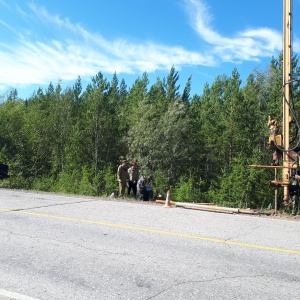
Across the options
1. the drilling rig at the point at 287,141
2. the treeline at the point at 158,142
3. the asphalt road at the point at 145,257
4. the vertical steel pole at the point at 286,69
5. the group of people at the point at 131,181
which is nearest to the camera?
the asphalt road at the point at 145,257

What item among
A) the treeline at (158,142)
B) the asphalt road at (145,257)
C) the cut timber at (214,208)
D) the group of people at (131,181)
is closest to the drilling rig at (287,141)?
the cut timber at (214,208)

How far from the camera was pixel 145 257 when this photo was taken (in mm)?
5434

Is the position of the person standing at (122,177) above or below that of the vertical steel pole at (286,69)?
below

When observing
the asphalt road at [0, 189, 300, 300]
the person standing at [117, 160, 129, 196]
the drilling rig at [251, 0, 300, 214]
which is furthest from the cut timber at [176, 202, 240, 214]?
the person standing at [117, 160, 129, 196]

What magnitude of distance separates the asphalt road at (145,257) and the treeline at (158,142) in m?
17.5

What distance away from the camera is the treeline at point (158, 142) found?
88.0 feet

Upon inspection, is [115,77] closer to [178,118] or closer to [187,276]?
[178,118]

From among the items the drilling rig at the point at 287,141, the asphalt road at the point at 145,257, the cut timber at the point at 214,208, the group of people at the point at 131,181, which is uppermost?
the drilling rig at the point at 287,141

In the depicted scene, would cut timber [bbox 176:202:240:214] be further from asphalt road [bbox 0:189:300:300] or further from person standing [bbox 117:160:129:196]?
person standing [bbox 117:160:129:196]

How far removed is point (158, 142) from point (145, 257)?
83.0ft

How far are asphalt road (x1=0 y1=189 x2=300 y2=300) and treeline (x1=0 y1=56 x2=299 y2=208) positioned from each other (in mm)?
17510

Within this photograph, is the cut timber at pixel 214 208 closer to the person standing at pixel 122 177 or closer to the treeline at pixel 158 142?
the person standing at pixel 122 177

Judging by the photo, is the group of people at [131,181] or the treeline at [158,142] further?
the treeline at [158,142]

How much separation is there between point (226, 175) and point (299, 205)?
15756 millimetres
